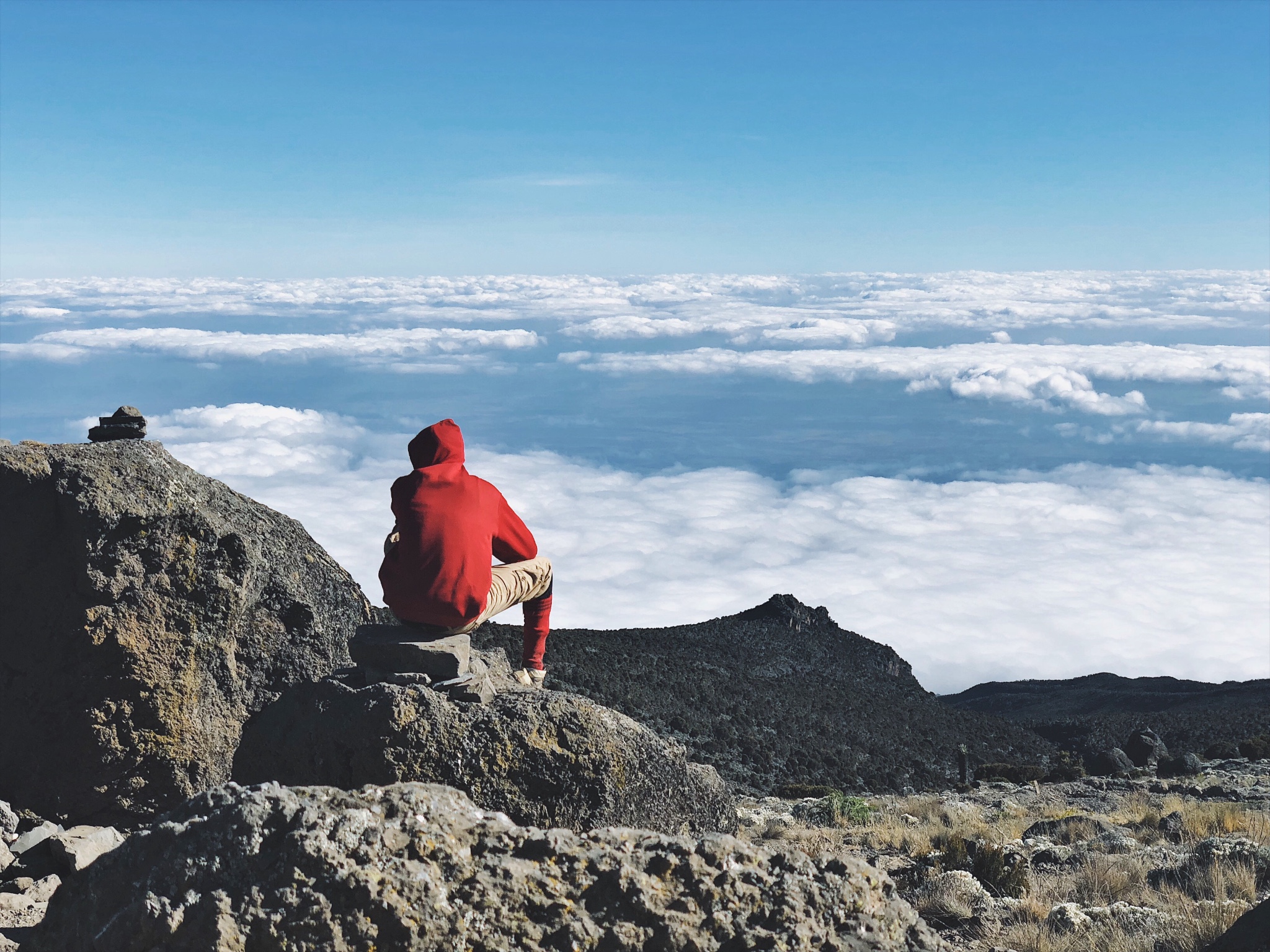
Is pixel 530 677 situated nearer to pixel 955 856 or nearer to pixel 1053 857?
pixel 955 856

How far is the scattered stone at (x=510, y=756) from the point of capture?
16.3 feet

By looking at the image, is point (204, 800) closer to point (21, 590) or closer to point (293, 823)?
point (293, 823)

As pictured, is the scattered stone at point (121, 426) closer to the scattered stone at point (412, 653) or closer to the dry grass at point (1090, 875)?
the scattered stone at point (412, 653)

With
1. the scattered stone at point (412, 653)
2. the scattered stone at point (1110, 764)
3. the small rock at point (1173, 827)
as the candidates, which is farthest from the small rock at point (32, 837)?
the scattered stone at point (1110, 764)

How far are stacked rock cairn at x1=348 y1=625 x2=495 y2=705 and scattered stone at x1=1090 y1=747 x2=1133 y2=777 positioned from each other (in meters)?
23.9

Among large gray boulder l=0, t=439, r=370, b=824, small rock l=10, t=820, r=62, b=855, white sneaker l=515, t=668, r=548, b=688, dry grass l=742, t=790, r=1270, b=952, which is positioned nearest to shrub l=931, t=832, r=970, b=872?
dry grass l=742, t=790, r=1270, b=952

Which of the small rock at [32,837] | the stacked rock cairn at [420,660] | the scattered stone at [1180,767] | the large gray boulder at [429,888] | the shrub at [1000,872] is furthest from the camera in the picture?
the scattered stone at [1180,767]

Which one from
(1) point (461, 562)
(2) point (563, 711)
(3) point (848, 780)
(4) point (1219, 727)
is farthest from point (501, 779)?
(4) point (1219, 727)

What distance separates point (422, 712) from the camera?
5070 millimetres

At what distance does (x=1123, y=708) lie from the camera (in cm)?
4453

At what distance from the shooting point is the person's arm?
6.38 m

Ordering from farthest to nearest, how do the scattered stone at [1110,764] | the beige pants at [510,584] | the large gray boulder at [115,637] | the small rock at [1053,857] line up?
the scattered stone at [1110,764] → the small rock at [1053,857] → the large gray boulder at [115,637] → the beige pants at [510,584]

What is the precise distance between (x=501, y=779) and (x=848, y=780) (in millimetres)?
21961

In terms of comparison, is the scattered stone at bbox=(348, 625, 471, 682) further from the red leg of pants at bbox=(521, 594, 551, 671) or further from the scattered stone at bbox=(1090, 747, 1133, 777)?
the scattered stone at bbox=(1090, 747, 1133, 777)
